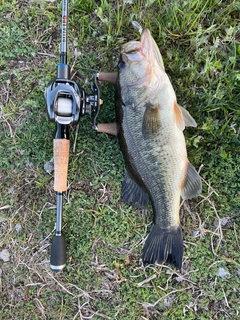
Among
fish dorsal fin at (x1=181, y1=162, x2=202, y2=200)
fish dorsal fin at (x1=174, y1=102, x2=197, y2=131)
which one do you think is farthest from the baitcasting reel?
fish dorsal fin at (x1=181, y1=162, x2=202, y2=200)

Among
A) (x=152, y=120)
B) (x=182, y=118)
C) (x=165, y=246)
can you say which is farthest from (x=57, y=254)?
(x=182, y=118)

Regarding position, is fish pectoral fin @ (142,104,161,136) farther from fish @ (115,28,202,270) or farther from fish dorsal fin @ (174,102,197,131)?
fish dorsal fin @ (174,102,197,131)

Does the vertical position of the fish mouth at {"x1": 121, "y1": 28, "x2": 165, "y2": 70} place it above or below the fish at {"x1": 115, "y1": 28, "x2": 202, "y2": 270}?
above

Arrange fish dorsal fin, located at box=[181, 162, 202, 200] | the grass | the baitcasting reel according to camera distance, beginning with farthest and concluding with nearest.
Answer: the grass → fish dorsal fin, located at box=[181, 162, 202, 200] → the baitcasting reel

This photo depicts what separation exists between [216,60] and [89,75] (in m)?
1.02

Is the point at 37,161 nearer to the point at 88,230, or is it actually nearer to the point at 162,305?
the point at 88,230

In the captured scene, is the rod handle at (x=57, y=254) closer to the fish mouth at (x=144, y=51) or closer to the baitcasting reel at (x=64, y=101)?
the baitcasting reel at (x=64, y=101)

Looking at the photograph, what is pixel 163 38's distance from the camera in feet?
8.34

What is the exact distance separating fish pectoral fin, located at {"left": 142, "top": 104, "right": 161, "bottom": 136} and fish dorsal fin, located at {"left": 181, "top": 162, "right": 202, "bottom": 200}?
1.23 ft

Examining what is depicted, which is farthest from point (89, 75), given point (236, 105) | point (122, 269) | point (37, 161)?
point (122, 269)

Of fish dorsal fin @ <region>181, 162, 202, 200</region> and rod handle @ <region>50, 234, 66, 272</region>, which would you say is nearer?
fish dorsal fin @ <region>181, 162, 202, 200</region>

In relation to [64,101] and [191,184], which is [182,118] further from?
[64,101]

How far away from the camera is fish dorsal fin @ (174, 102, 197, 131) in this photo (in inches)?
88.0

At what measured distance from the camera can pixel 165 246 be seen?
240cm
